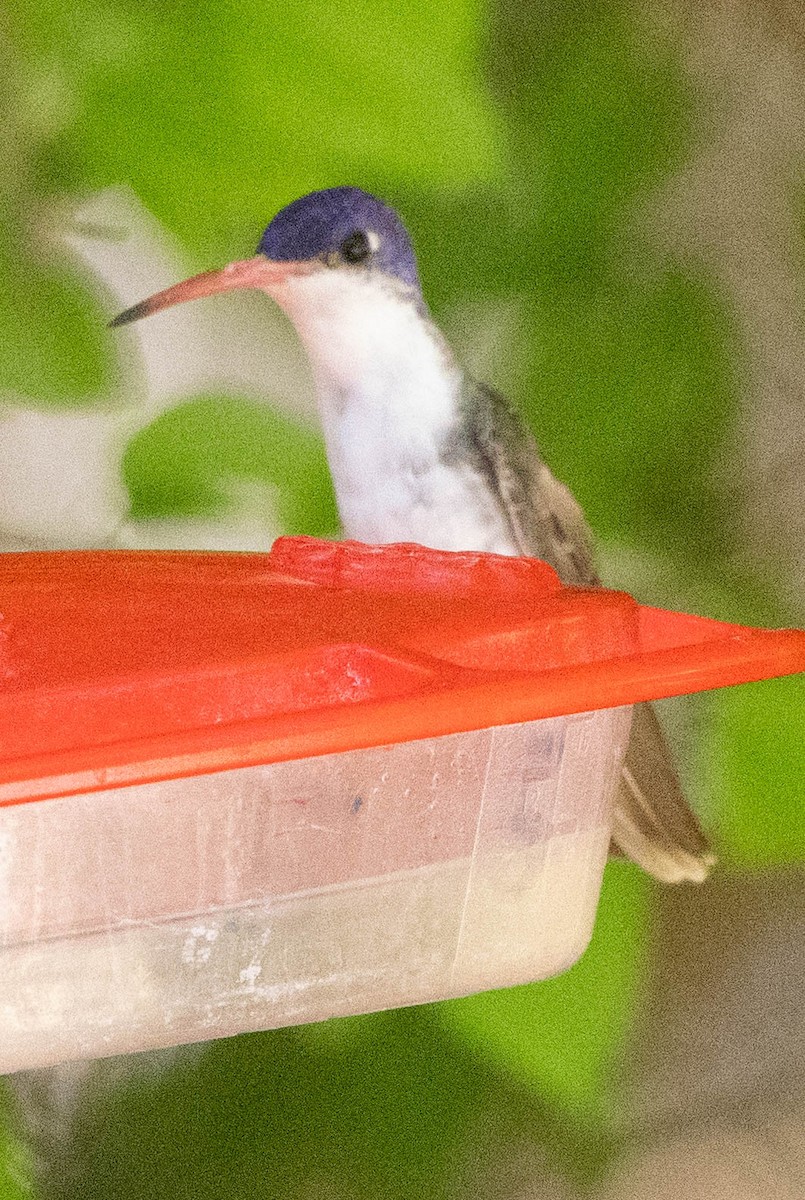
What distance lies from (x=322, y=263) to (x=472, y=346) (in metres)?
0.15

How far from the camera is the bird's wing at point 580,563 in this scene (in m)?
0.84

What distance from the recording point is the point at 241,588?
431 mm

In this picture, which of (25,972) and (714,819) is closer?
(25,972)

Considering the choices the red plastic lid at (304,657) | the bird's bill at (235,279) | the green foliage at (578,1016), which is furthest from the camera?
the green foliage at (578,1016)

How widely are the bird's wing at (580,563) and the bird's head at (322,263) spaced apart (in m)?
0.10

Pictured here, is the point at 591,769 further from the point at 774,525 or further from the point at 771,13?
the point at 771,13

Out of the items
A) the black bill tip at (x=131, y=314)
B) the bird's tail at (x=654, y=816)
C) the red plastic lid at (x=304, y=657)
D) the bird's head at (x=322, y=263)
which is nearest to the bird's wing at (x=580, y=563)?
the bird's tail at (x=654, y=816)

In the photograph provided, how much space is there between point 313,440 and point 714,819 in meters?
0.40

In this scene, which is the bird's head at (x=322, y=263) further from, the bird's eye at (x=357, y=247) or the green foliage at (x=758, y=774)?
the green foliage at (x=758, y=774)

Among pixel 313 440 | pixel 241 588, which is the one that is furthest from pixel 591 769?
pixel 313 440

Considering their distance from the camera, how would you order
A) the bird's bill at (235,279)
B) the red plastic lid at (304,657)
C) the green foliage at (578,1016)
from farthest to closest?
the green foliage at (578,1016) → the bird's bill at (235,279) → the red plastic lid at (304,657)

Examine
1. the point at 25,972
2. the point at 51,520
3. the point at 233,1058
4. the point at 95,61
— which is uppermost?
the point at 95,61

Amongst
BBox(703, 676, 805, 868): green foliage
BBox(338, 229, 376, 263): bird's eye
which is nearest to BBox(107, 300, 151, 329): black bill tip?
BBox(338, 229, 376, 263): bird's eye

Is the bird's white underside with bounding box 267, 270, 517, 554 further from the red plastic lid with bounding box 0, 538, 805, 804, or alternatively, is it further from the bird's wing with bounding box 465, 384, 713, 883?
the red plastic lid with bounding box 0, 538, 805, 804
